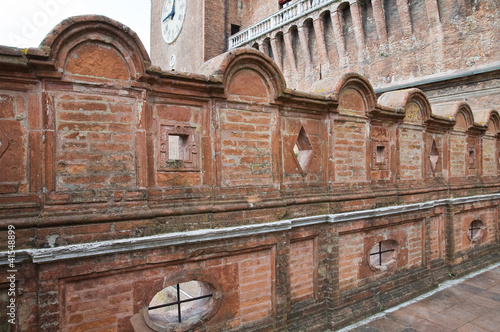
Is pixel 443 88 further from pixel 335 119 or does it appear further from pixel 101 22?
pixel 101 22

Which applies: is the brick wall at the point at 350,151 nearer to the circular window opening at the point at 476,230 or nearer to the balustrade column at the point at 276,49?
the circular window opening at the point at 476,230

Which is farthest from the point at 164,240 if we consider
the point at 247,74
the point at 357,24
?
the point at 357,24

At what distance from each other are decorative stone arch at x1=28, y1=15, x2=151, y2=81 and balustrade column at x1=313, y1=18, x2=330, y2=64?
46.1 ft

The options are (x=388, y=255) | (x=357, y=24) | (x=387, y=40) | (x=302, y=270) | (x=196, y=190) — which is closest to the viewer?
(x=196, y=190)

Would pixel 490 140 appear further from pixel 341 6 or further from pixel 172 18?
pixel 172 18

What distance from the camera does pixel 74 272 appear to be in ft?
11.4

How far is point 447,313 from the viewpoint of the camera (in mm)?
6336

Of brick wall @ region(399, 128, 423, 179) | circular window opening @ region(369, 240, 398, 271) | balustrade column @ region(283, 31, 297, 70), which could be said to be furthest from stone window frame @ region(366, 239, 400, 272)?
balustrade column @ region(283, 31, 297, 70)

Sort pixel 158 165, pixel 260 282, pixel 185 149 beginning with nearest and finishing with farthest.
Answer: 1. pixel 158 165
2. pixel 185 149
3. pixel 260 282

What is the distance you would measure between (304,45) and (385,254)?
41.6ft

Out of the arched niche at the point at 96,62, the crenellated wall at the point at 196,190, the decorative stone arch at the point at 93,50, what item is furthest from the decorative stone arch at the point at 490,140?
the arched niche at the point at 96,62

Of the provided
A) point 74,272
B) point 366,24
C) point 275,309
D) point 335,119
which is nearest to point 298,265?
point 275,309

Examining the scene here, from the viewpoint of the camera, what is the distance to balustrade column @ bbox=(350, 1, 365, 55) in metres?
14.7

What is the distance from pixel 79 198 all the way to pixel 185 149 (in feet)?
4.47
